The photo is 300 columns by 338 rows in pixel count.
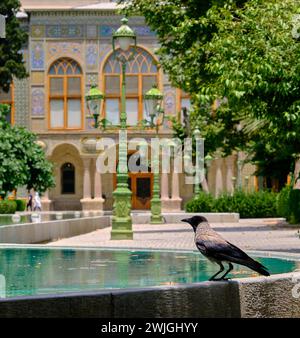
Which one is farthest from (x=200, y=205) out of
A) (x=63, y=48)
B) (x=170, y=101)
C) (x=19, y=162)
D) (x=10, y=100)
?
(x=10, y=100)

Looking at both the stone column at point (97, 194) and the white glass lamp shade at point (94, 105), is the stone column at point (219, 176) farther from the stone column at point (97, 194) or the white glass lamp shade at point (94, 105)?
the white glass lamp shade at point (94, 105)

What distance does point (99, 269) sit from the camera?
37.1 feet

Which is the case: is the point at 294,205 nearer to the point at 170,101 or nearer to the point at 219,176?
the point at 219,176

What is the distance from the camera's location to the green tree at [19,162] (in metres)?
40.5

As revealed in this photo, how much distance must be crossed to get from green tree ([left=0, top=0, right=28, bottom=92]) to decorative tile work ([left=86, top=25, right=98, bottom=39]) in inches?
270

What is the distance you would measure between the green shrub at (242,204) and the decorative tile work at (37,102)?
16.9m

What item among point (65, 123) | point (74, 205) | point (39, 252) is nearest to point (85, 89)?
point (65, 123)

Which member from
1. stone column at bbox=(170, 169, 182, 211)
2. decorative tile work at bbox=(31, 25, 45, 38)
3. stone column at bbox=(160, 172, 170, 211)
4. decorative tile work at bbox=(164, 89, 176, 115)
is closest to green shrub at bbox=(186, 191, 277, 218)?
stone column at bbox=(170, 169, 182, 211)

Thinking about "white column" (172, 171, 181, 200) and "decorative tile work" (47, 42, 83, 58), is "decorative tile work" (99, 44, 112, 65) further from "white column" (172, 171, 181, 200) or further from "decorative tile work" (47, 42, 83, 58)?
"white column" (172, 171, 181, 200)

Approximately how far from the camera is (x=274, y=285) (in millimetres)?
7801

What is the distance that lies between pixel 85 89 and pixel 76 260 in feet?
136

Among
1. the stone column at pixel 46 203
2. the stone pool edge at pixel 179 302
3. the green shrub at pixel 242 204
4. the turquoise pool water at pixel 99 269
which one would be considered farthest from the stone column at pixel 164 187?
the stone pool edge at pixel 179 302

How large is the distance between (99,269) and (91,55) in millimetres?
43560
